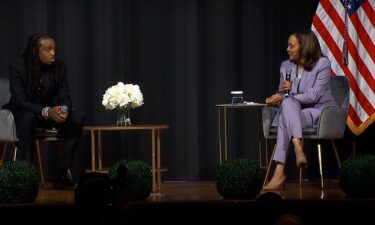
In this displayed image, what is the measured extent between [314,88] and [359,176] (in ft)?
4.61

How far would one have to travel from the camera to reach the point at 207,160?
7402mm

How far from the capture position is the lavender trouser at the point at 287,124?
19.3 feet

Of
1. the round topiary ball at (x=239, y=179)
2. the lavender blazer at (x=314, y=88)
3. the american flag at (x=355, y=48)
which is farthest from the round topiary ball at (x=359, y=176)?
the american flag at (x=355, y=48)

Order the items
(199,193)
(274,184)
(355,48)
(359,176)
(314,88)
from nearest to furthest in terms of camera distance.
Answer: (359,176) < (274,184) < (199,193) < (314,88) < (355,48)

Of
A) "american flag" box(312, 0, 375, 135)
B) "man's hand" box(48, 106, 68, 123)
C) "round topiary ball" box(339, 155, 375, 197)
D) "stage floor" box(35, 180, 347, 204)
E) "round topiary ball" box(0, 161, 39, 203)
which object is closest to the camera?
"round topiary ball" box(0, 161, 39, 203)

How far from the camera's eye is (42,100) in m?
6.32

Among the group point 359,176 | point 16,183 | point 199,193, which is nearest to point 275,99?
point 199,193

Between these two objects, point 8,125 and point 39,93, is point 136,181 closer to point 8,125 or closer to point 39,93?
point 8,125

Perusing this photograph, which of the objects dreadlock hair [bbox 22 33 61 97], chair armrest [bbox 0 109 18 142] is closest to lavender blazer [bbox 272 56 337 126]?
dreadlock hair [bbox 22 33 61 97]

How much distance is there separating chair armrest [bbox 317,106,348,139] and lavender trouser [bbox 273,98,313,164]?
132 millimetres

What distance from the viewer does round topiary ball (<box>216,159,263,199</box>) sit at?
16.3 ft

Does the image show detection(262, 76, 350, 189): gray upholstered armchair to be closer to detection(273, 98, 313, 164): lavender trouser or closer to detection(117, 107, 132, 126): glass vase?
detection(273, 98, 313, 164): lavender trouser

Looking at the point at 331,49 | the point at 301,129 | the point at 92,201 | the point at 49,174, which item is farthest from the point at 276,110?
the point at 92,201

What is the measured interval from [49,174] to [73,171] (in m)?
0.22
